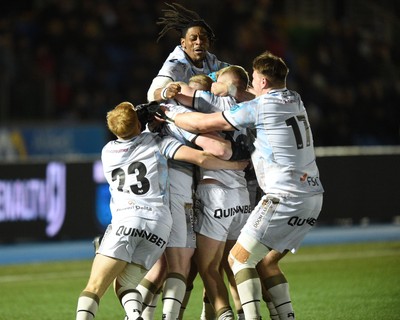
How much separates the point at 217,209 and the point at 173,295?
0.76m

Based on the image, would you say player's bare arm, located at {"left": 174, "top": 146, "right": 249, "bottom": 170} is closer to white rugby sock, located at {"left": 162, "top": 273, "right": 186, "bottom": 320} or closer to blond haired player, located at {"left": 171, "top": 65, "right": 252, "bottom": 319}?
blond haired player, located at {"left": 171, "top": 65, "right": 252, "bottom": 319}

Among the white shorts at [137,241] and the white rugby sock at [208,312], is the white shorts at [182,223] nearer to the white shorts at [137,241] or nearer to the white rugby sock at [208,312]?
the white shorts at [137,241]

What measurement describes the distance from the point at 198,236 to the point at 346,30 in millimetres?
14407

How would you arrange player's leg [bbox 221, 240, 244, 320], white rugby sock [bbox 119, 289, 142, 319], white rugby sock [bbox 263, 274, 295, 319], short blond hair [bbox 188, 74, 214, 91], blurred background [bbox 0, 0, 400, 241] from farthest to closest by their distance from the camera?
blurred background [bbox 0, 0, 400, 241], player's leg [bbox 221, 240, 244, 320], short blond hair [bbox 188, 74, 214, 91], white rugby sock [bbox 263, 274, 295, 319], white rugby sock [bbox 119, 289, 142, 319]

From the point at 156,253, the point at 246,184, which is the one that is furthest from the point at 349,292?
the point at 156,253

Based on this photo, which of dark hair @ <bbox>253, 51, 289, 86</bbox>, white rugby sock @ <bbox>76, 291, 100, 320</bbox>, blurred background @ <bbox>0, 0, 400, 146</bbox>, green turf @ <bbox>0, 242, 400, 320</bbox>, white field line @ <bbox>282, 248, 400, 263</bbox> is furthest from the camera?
blurred background @ <bbox>0, 0, 400, 146</bbox>

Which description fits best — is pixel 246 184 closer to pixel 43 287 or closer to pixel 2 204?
pixel 43 287

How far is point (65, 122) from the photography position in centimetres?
1698

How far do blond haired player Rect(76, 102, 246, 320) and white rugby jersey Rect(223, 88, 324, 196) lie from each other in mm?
479

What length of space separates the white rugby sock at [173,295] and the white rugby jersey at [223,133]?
2.70ft

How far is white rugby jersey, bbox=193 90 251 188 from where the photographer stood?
748 cm

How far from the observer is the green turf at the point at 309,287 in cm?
923

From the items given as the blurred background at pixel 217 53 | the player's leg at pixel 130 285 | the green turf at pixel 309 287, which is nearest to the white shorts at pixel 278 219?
the player's leg at pixel 130 285

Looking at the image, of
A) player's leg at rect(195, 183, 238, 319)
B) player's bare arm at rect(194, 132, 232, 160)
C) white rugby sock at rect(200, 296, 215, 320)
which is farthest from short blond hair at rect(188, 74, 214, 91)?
white rugby sock at rect(200, 296, 215, 320)
